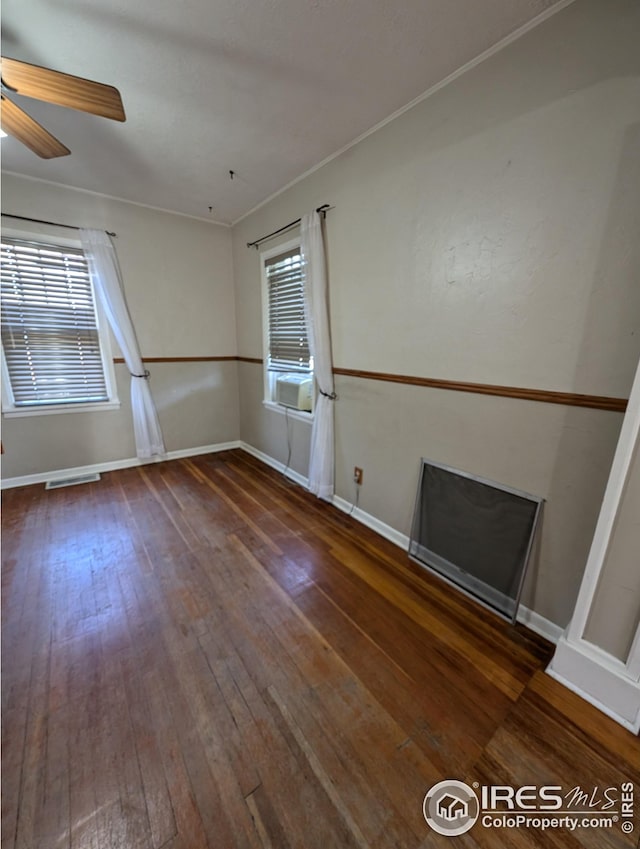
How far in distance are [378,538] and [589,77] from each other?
2391 millimetres

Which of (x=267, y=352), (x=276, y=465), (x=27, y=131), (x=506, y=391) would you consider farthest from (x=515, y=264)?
(x=276, y=465)

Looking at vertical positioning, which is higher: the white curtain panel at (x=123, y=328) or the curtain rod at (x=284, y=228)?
the curtain rod at (x=284, y=228)

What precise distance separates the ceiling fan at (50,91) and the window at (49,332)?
1682 millimetres

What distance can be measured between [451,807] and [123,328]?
147 inches

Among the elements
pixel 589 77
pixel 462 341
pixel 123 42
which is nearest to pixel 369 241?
pixel 462 341

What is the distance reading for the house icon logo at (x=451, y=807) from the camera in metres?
0.91

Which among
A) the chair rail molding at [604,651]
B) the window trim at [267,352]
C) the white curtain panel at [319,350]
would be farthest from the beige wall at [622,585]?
the window trim at [267,352]

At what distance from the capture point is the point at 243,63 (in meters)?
1.52

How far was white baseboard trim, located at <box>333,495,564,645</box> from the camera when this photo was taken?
1.50 metres

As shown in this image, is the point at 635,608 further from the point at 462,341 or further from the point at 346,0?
the point at 346,0

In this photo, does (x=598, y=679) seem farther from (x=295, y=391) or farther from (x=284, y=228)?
(x=284, y=228)

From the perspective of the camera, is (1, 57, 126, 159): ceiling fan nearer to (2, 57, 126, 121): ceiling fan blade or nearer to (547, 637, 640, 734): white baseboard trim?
(2, 57, 126, 121): ceiling fan blade

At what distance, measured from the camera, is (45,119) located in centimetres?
187

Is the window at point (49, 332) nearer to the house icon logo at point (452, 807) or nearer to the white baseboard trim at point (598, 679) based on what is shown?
the house icon logo at point (452, 807)
